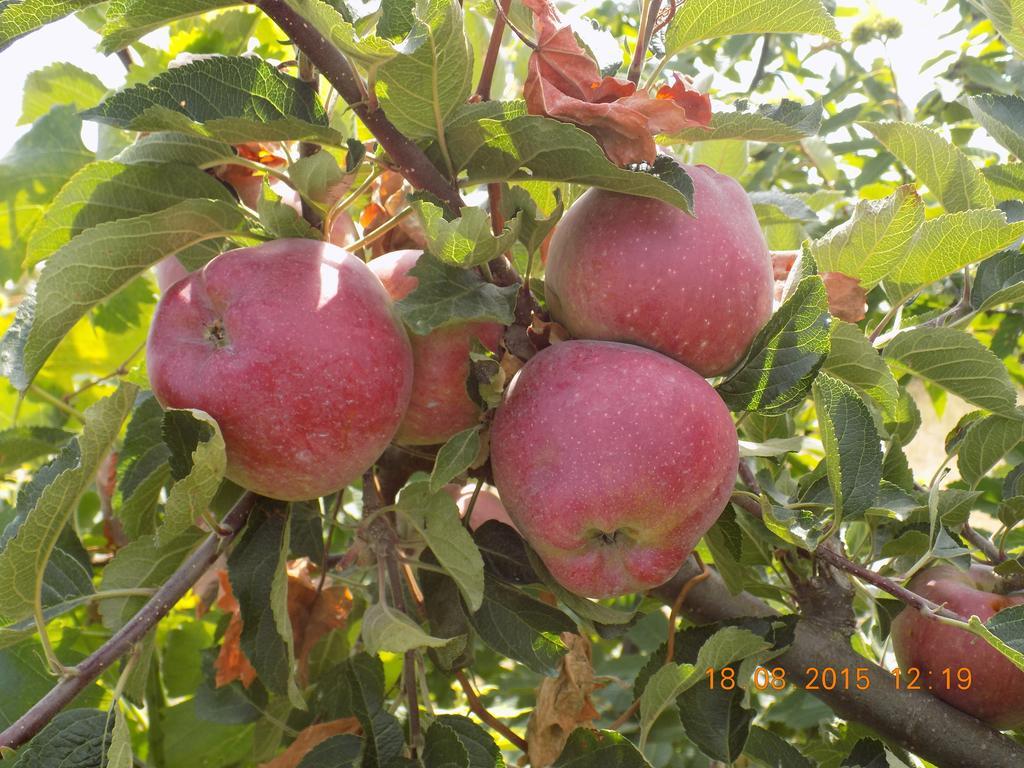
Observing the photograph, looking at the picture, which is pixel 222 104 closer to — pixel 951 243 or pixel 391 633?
pixel 391 633

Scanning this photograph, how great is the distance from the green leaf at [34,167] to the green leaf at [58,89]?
0.13 meters

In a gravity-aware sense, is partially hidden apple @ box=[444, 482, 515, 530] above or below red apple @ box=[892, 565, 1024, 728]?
above

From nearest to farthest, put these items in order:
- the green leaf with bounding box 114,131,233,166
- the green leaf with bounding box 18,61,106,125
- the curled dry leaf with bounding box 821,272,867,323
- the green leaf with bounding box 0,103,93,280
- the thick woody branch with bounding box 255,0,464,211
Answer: the thick woody branch with bounding box 255,0,464,211 → the green leaf with bounding box 114,131,233,166 → the curled dry leaf with bounding box 821,272,867,323 → the green leaf with bounding box 0,103,93,280 → the green leaf with bounding box 18,61,106,125

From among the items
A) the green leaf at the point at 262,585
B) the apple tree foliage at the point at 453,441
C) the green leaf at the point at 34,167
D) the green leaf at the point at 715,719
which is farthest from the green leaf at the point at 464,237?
the green leaf at the point at 34,167

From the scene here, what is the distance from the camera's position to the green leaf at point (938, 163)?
1086 mm

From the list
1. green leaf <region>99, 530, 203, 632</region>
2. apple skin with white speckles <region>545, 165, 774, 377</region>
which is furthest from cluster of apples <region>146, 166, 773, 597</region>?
green leaf <region>99, 530, 203, 632</region>

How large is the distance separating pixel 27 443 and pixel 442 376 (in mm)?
767

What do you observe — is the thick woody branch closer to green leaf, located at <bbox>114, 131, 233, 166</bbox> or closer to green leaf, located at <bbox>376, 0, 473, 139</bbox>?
green leaf, located at <bbox>376, 0, 473, 139</bbox>

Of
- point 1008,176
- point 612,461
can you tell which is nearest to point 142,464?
point 612,461

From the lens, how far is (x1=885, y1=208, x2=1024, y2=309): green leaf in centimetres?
96

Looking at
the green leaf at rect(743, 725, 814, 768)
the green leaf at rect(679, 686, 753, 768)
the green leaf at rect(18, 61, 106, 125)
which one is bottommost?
the green leaf at rect(743, 725, 814, 768)

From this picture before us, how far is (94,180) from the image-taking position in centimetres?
87

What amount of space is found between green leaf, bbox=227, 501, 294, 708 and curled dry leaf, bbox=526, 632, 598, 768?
27 centimetres

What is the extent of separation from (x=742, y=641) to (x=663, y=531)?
0.21m
